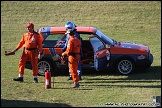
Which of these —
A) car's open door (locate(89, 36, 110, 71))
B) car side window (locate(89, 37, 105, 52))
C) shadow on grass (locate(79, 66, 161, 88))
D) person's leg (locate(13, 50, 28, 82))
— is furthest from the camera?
car side window (locate(89, 37, 105, 52))

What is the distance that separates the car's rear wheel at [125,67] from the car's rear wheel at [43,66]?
2172 mm

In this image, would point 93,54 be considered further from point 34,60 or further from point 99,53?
point 34,60

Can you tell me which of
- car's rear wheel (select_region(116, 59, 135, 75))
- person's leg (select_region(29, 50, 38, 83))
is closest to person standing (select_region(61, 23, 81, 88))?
person's leg (select_region(29, 50, 38, 83))

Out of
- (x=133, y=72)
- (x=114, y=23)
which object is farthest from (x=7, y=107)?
(x=114, y=23)

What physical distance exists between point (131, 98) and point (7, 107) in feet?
10.3

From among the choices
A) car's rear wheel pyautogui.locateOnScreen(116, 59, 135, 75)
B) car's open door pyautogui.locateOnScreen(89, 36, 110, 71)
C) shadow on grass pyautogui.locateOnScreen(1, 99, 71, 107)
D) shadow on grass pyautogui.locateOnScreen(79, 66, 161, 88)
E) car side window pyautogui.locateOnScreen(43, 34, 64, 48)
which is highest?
car side window pyautogui.locateOnScreen(43, 34, 64, 48)

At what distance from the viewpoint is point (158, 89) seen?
1161 centimetres

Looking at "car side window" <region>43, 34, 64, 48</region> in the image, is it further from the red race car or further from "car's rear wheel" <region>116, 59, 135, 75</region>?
"car's rear wheel" <region>116, 59, 135, 75</region>

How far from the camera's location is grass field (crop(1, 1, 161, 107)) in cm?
1077

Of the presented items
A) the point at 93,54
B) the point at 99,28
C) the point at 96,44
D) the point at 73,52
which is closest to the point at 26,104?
the point at 73,52

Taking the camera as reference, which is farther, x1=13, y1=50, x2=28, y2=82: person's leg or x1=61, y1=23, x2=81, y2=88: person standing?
x1=13, y1=50, x2=28, y2=82: person's leg

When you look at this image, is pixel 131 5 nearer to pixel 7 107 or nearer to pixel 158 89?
pixel 158 89

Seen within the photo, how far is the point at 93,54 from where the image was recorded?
13.3 m

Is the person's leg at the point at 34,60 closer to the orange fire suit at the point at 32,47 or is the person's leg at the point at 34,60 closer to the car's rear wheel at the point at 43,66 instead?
the orange fire suit at the point at 32,47
